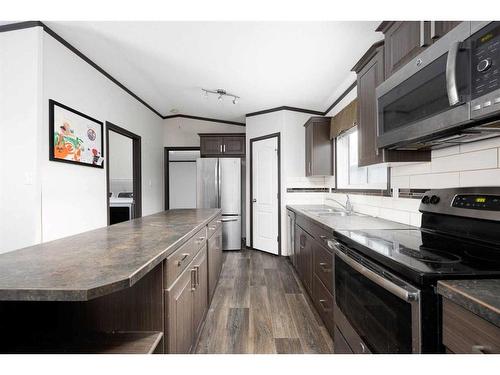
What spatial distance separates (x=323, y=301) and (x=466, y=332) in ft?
4.53

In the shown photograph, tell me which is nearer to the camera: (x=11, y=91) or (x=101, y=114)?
(x=11, y=91)

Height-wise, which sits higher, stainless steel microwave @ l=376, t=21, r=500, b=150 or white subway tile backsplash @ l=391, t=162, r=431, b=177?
stainless steel microwave @ l=376, t=21, r=500, b=150

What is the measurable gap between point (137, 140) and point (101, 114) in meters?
1.13

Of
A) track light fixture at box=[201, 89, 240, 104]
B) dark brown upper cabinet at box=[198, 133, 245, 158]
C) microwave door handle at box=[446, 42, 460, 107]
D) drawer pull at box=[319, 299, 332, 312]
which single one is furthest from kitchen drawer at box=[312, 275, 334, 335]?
dark brown upper cabinet at box=[198, 133, 245, 158]

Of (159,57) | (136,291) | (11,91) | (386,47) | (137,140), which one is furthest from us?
(137,140)

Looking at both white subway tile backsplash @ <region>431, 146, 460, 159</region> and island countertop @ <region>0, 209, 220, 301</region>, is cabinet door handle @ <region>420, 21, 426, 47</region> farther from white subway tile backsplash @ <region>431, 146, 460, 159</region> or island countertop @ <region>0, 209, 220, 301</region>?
island countertop @ <region>0, 209, 220, 301</region>

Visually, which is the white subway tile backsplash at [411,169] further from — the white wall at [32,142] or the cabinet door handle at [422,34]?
the white wall at [32,142]

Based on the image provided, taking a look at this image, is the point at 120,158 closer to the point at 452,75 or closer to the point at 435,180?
the point at 435,180

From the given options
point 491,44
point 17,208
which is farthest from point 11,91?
point 491,44

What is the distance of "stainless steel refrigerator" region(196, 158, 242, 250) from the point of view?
181 inches

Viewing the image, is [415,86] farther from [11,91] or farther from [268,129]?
[268,129]

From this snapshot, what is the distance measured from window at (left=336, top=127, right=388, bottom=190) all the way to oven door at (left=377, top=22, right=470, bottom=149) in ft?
3.55

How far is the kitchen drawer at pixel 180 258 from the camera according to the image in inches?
45.8
